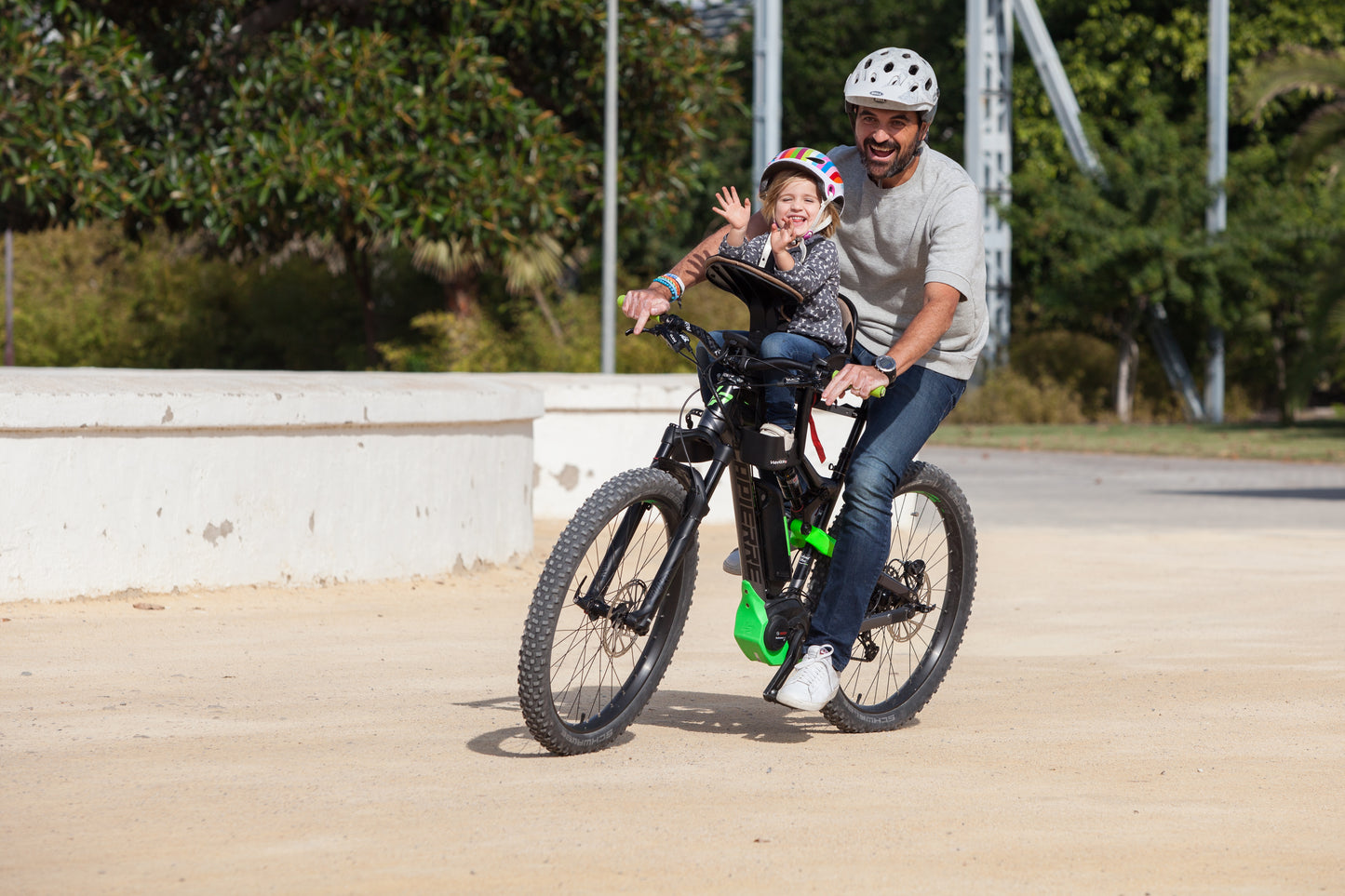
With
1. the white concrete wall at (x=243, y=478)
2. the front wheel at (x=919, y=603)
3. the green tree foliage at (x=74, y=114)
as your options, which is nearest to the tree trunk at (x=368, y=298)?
the green tree foliage at (x=74, y=114)

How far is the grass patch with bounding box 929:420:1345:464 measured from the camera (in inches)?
864

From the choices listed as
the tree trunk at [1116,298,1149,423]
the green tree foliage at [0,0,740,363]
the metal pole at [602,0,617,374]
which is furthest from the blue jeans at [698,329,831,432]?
the tree trunk at [1116,298,1149,423]

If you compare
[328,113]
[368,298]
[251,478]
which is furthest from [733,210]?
[368,298]

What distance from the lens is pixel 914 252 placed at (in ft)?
16.5

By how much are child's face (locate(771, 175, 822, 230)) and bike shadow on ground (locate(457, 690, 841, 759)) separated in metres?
1.45

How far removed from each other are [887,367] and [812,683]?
34.4 inches

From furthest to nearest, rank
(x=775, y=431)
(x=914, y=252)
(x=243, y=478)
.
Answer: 1. (x=243, y=478)
2. (x=914, y=252)
3. (x=775, y=431)

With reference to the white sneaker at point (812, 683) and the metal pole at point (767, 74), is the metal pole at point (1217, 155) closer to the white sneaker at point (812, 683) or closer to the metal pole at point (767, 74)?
the metal pole at point (767, 74)

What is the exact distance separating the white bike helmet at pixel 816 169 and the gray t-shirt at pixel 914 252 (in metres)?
0.20

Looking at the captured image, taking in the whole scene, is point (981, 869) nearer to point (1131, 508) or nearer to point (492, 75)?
point (1131, 508)

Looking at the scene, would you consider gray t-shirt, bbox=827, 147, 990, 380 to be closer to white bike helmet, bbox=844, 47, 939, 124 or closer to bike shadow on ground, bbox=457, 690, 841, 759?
white bike helmet, bbox=844, 47, 939, 124

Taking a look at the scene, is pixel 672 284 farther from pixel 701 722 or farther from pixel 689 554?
pixel 701 722

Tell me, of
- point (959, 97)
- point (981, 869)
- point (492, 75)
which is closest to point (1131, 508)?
point (492, 75)

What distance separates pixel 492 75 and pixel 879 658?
12451mm
